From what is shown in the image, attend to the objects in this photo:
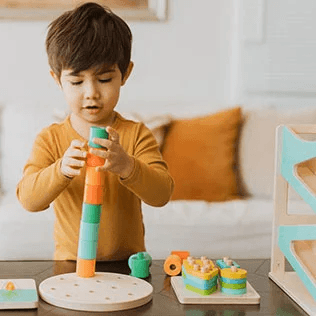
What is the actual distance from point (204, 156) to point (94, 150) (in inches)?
60.6

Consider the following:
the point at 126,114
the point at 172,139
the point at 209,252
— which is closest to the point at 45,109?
the point at 126,114

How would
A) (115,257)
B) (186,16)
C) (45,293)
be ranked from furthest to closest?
(186,16), (115,257), (45,293)

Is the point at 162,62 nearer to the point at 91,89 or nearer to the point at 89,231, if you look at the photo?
the point at 91,89

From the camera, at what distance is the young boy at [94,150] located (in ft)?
3.46

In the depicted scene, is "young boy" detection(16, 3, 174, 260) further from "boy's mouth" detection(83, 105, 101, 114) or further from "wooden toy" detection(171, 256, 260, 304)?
"wooden toy" detection(171, 256, 260, 304)

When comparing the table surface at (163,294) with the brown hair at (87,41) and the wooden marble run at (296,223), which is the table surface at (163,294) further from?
the brown hair at (87,41)

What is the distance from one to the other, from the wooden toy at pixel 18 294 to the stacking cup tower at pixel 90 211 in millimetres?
85

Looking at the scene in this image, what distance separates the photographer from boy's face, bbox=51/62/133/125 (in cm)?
106

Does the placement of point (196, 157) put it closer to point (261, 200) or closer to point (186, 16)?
point (261, 200)

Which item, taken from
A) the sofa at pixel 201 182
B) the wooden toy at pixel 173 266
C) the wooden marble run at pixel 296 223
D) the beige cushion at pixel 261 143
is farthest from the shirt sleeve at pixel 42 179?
the beige cushion at pixel 261 143

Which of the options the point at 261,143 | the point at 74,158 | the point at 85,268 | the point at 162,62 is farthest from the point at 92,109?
the point at 162,62

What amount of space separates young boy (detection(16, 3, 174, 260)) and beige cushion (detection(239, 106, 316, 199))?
4.23ft

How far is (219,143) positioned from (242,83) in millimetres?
389

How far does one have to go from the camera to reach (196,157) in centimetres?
247
